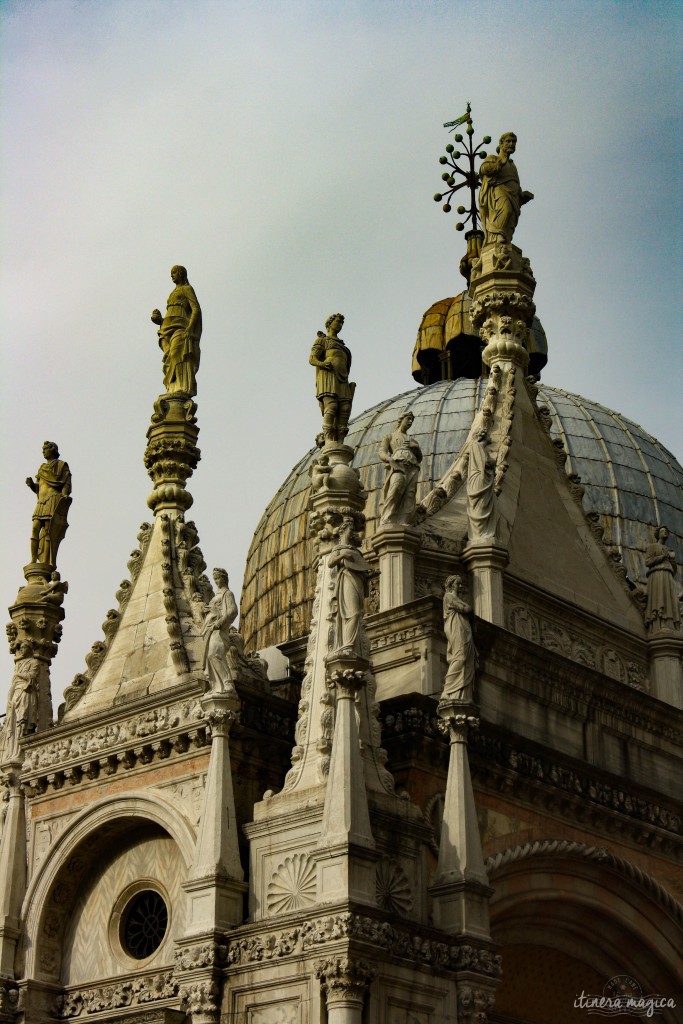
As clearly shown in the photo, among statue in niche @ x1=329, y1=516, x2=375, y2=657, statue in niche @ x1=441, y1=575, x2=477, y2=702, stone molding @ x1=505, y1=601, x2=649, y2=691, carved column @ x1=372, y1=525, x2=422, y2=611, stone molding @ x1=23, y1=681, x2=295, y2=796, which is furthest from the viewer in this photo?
stone molding @ x1=505, y1=601, x2=649, y2=691

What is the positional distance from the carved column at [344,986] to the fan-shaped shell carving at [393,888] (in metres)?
1.02

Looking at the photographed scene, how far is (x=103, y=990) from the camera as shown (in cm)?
2100

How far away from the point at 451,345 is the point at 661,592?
14.4m

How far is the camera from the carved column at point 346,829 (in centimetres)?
1770

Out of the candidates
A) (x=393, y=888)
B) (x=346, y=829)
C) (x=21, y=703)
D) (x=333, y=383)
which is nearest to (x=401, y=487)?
(x=333, y=383)

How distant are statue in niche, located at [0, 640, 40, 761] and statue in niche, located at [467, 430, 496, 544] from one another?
6.02m

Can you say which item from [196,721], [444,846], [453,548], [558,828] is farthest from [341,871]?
[453,548]

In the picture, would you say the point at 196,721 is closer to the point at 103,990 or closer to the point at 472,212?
the point at 103,990

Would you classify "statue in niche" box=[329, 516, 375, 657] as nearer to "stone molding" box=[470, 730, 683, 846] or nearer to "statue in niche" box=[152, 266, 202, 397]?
"stone molding" box=[470, 730, 683, 846]

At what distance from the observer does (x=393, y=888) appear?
18.6 metres

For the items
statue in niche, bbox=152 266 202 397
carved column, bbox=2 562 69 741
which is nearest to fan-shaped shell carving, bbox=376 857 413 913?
carved column, bbox=2 562 69 741

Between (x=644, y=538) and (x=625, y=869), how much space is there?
14.7 meters

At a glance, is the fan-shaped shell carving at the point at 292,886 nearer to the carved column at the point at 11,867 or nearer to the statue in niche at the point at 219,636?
the statue in niche at the point at 219,636

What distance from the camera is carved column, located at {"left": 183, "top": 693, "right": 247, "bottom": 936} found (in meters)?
19.0
